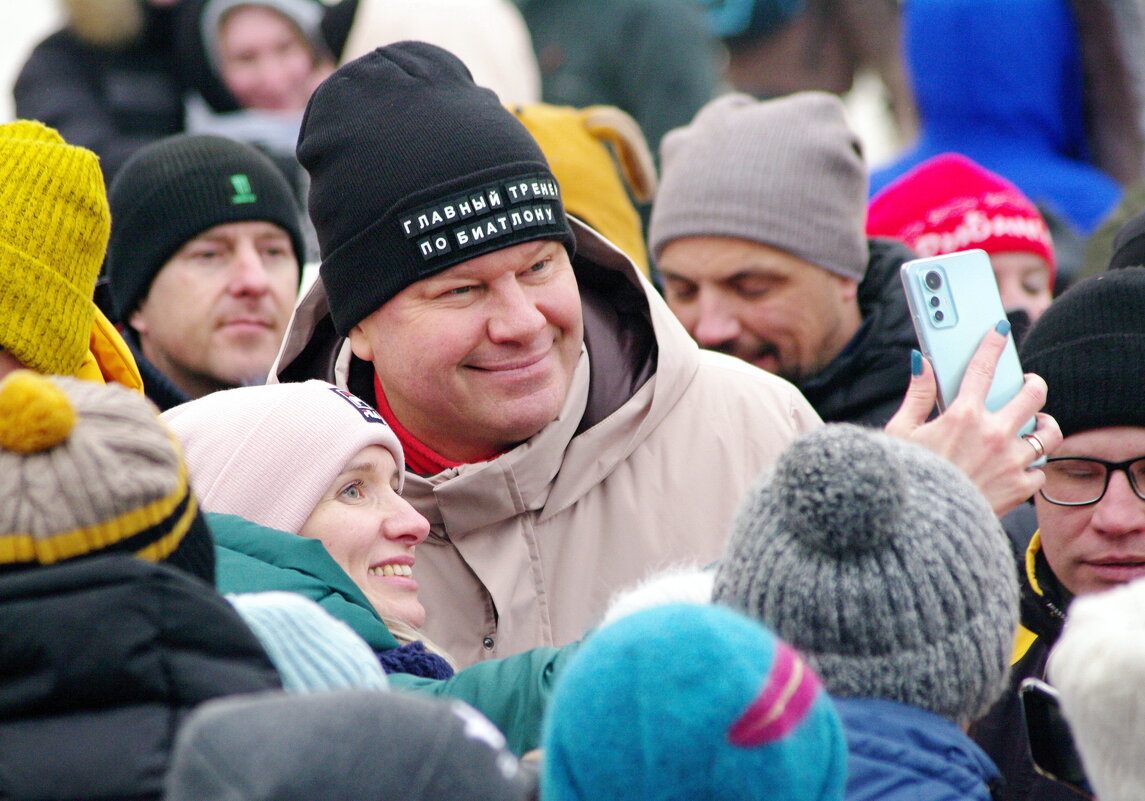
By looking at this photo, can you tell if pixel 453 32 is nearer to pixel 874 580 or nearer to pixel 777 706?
pixel 874 580

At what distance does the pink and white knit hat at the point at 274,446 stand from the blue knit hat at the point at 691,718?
1.13m

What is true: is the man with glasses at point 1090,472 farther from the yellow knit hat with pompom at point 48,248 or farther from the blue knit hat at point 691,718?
the yellow knit hat with pompom at point 48,248

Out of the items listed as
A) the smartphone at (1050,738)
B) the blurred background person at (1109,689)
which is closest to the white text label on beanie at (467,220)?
the smartphone at (1050,738)

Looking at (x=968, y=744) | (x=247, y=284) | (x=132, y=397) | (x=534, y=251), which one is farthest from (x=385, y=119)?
(x=968, y=744)

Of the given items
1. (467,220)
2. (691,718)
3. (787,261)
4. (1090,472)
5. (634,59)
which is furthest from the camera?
(634,59)

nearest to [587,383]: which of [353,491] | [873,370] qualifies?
[353,491]

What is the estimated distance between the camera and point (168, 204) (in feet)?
12.1

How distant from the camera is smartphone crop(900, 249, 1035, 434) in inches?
101

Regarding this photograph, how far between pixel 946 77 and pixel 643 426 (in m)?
3.29

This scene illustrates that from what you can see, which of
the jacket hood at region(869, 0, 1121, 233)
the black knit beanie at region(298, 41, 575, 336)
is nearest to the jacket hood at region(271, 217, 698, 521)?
the black knit beanie at region(298, 41, 575, 336)

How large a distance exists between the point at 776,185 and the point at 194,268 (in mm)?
1421

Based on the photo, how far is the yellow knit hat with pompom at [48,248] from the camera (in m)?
2.53

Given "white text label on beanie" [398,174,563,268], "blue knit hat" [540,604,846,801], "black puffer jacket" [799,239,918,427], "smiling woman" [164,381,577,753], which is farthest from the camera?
"black puffer jacket" [799,239,918,427]

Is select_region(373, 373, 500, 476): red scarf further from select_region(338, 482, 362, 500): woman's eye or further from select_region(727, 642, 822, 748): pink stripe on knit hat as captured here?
select_region(727, 642, 822, 748): pink stripe on knit hat
